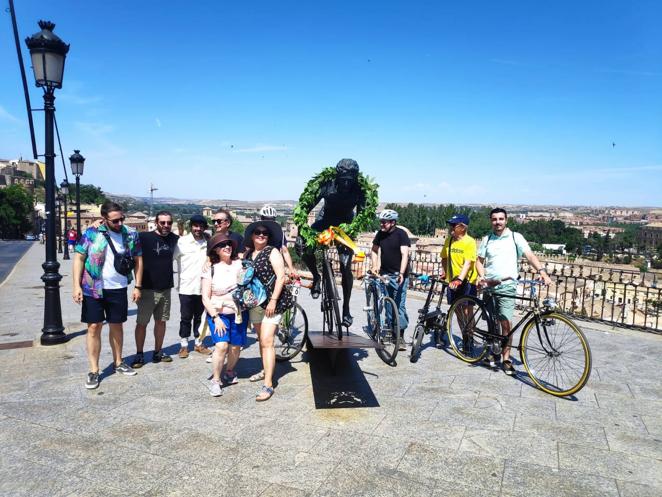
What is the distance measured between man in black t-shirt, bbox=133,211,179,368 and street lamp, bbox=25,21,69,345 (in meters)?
1.65

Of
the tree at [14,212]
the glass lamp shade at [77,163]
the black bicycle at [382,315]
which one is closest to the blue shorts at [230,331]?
the black bicycle at [382,315]

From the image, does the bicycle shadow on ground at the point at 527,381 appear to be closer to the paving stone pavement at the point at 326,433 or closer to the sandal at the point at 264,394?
the paving stone pavement at the point at 326,433

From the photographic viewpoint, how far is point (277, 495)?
9.21 feet

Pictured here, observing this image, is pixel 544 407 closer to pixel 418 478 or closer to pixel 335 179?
pixel 418 478

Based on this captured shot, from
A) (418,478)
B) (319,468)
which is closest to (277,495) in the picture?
(319,468)

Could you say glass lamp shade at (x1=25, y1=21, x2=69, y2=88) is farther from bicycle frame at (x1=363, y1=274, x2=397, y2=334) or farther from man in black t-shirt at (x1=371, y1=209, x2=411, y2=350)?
bicycle frame at (x1=363, y1=274, x2=397, y2=334)

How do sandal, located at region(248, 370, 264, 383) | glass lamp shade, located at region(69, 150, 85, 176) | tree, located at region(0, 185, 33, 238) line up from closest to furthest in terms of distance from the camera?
sandal, located at region(248, 370, 264, 383)
glass lamp shade, located at region(69, 150, 85, 176)
tree, located at region(0, 185, 33, 238)

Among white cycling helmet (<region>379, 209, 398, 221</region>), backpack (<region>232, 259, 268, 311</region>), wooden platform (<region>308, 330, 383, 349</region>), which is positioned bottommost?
wooden platform (<region>308, 330, 383, 349</region>)

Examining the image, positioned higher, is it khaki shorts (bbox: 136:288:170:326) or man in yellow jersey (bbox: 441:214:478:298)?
man in yellow jersey (bbox: 441:214:478:298)

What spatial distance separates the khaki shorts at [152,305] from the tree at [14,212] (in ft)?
275

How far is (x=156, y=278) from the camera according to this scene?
17.5 ft

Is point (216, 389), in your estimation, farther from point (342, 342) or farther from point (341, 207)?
point (341, 207)

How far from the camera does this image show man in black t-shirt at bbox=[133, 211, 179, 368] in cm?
530

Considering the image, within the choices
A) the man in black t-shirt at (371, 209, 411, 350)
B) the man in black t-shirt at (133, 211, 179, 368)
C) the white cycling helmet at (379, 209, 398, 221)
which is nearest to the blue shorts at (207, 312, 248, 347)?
the man in black t-shirt at (133, 211, 179, 368)
